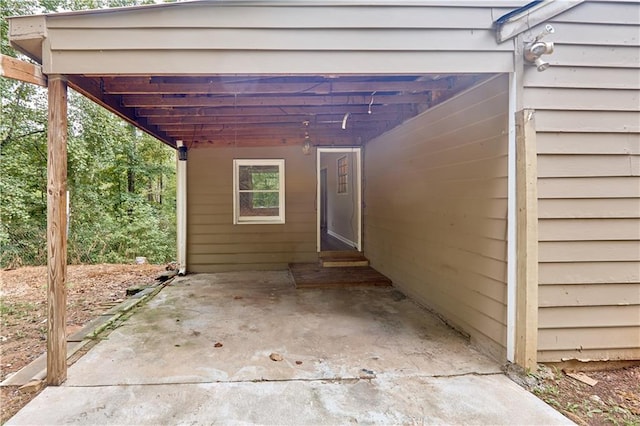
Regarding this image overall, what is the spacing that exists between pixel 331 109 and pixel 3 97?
322 inches

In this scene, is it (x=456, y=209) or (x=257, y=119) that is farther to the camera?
(x=257, y=119)

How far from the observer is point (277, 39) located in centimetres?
214

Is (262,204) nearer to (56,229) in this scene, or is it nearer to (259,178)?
(259,178)

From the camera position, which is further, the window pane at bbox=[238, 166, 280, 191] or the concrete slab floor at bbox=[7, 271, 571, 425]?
the window pane at bbox=[238, 166, 280, 191]

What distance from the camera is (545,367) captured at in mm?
2309

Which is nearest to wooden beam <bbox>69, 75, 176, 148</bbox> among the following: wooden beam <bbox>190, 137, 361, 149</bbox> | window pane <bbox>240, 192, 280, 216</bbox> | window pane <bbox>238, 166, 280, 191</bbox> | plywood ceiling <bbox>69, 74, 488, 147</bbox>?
plywood ceiling <bbox>69, 74, 488, 147</bbox>

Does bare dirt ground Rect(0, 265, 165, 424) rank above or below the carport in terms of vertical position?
below

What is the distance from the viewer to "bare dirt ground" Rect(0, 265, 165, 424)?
254 centimetres

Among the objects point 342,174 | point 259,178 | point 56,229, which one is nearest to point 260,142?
point 259,178

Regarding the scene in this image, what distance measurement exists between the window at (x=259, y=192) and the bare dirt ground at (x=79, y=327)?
7.05ft

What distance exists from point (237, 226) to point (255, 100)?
316 centimetres

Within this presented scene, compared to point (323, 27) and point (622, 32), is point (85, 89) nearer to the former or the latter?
point (323, 27)

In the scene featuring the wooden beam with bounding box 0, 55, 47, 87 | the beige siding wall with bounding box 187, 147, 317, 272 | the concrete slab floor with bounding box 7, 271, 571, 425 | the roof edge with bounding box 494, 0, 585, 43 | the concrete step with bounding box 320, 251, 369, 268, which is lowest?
the concrete slab floor with bounding box 7, 271, 571, 425

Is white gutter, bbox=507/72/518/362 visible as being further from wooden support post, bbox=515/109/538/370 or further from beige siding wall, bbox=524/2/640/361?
beige siding wall, bbox=524/2/640/361
